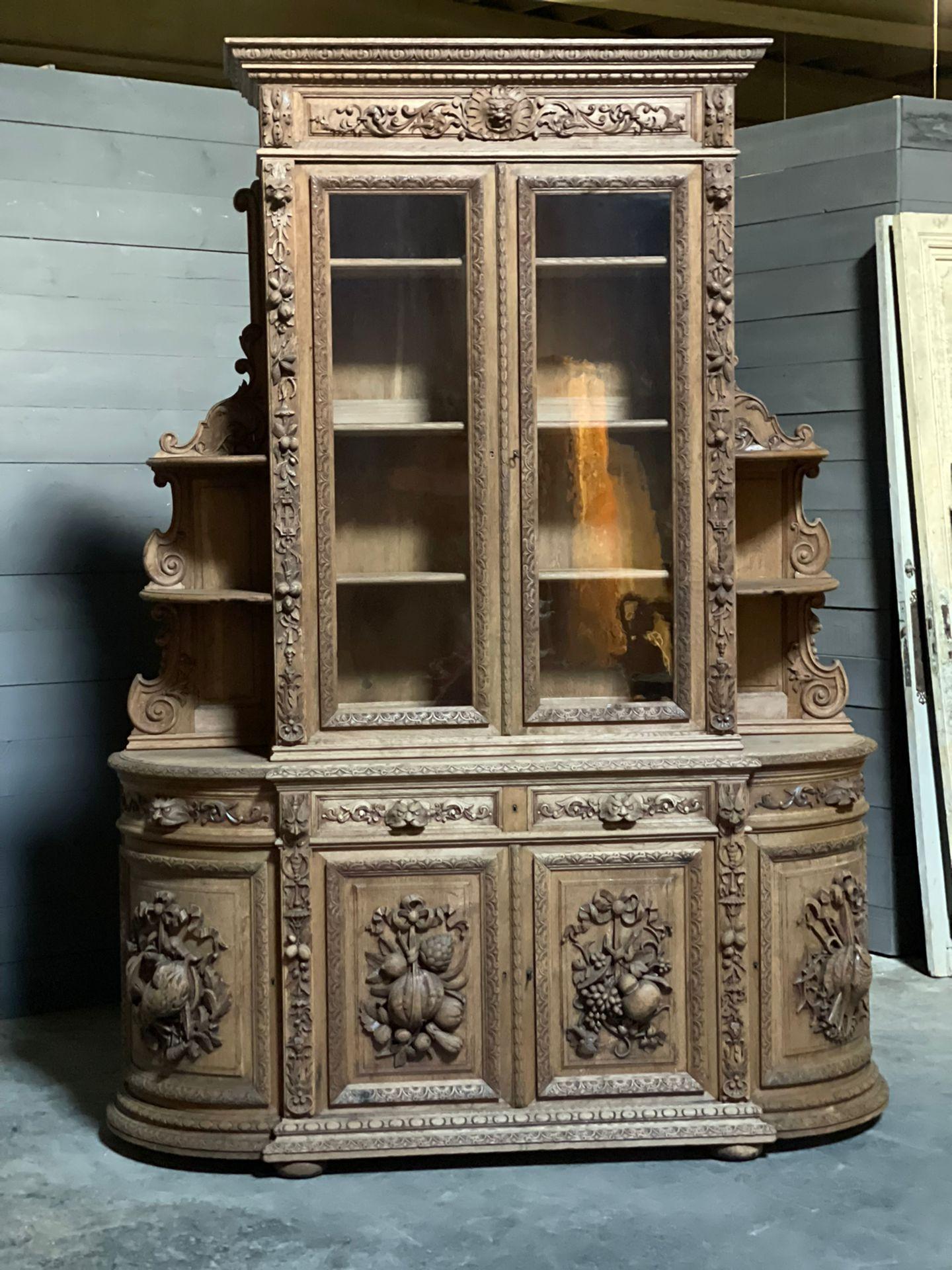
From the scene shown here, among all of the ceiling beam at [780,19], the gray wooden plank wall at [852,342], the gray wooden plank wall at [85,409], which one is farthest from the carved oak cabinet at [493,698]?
the ceiling beam at [780,19]

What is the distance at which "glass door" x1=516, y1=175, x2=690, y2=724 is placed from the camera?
3.28 m

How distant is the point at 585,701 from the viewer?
132 inches

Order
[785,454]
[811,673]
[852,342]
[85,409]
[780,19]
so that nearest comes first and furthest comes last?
[785,454] → [811,673] → [85,409] → [852,342] → [780,19]

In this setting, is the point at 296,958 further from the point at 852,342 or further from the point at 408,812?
the point at 852,342

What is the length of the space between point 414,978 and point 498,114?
1.93 metres

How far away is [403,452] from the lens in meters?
3.33

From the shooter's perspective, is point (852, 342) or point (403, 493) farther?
point (852, 342)

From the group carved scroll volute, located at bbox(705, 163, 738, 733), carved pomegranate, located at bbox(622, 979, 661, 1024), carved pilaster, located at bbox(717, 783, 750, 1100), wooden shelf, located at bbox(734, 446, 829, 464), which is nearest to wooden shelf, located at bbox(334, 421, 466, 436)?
carved scroll volute, located at bbox(705, 163, 738, 733)

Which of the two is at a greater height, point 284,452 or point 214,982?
point 284,452

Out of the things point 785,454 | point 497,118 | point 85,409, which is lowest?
point 785,454

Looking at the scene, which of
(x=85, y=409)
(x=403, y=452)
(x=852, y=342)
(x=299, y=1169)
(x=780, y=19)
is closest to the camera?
(x=299, y=1169)

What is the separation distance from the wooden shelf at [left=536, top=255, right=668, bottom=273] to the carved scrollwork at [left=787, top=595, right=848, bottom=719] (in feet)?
3.06

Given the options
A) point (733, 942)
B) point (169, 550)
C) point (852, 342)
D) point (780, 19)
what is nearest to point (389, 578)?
point (169, 550)

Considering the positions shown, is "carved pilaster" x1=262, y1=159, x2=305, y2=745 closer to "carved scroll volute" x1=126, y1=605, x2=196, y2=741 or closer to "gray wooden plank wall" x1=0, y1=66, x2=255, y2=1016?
"carved scroll volute" x1=126, y1=605, x2=196, y2=741
